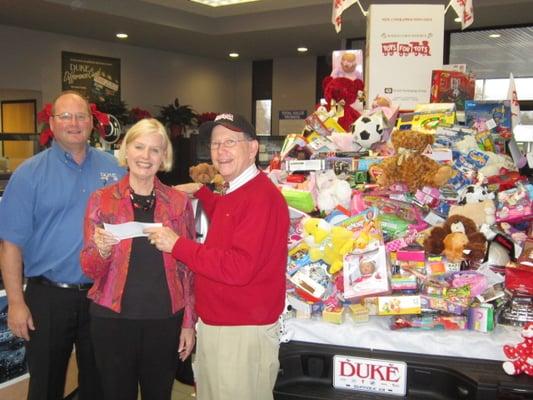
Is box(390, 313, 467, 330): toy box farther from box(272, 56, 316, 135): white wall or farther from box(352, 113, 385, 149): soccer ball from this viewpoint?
box(272, 56, 316, 135): white wall

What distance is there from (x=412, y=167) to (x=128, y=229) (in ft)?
3.97

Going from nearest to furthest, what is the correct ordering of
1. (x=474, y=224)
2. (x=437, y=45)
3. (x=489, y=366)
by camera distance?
(x=489, y=366)
(x=474, y=224)
(x=437, y=45)

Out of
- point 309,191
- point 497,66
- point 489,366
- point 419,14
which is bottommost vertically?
point 489,366

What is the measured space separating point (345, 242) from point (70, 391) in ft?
6.24

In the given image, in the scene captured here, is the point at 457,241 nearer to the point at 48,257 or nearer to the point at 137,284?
the point at 137,284

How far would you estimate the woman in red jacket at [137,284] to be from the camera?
167 cm

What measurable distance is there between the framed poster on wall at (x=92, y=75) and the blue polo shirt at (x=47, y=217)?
22.3ft

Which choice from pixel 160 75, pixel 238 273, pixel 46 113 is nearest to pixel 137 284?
pixel 238 273

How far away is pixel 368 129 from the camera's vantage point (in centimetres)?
246

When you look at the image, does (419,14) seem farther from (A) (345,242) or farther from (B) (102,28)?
(B) (102,28)

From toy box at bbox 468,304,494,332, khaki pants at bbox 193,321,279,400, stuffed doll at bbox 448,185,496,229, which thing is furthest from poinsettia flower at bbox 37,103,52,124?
toy box at bbox 468,304,494,332

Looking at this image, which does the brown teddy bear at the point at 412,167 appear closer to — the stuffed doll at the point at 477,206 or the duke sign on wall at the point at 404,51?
the stuffed doll at the point at 477,206

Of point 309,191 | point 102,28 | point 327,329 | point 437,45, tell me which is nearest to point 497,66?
point 437,45

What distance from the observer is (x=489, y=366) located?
1607 mm
